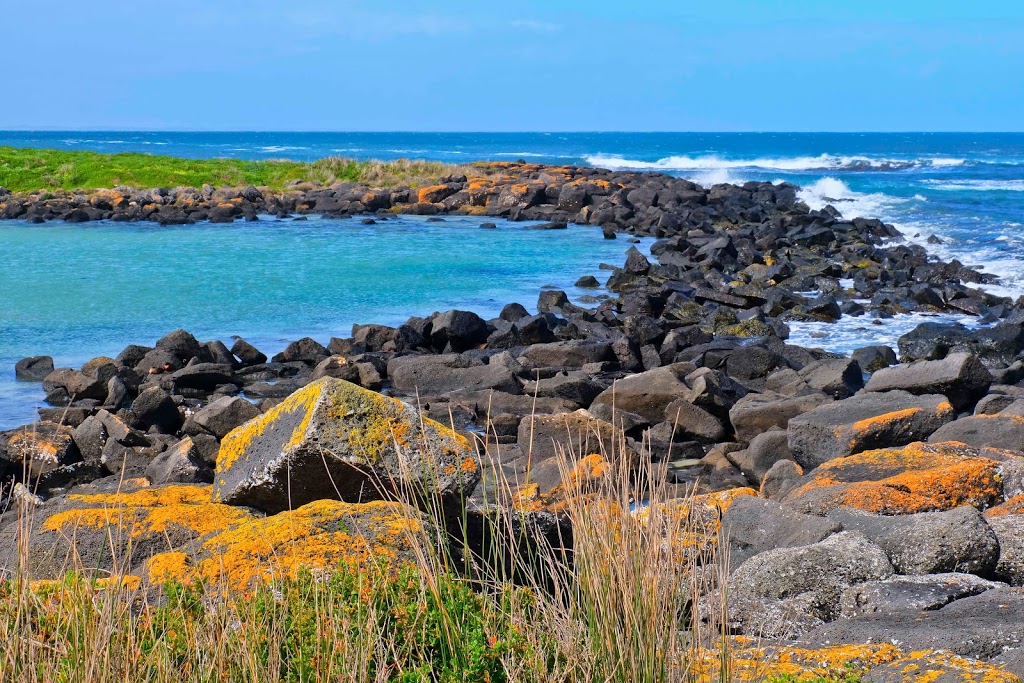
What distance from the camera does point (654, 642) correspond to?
126 inches

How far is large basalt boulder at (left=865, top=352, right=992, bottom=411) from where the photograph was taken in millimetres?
10555

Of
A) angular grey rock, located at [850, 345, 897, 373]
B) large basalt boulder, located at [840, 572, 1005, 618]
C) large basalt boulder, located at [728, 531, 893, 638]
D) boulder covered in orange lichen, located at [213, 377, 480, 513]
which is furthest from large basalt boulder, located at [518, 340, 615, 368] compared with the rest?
large basalt boulder, located at [840, 572, 1005, 618]

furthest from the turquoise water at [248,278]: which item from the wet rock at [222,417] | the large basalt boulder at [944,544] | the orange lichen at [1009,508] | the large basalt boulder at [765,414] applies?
the orange lichen at [1009,508]

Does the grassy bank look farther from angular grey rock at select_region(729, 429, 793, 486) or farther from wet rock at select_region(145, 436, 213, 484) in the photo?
angular grey rock at select_region(729, 429, 793, 486)

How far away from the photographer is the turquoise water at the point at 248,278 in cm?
1773

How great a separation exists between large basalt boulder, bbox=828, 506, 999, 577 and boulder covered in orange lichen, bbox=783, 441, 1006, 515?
83 cm

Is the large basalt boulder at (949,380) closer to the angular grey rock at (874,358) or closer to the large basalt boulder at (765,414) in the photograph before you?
the large basalt boulder at (765,414)

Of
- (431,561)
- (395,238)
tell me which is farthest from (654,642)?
(395,238)

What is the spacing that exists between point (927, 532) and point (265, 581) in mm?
3344

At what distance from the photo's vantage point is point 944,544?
504 cm

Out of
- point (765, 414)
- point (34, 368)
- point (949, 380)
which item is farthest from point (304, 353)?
point (949, 380)

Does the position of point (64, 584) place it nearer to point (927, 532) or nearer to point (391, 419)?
point (391, 419)

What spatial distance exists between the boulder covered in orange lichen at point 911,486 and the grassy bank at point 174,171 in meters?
45.2

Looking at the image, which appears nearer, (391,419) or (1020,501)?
(391,419)
